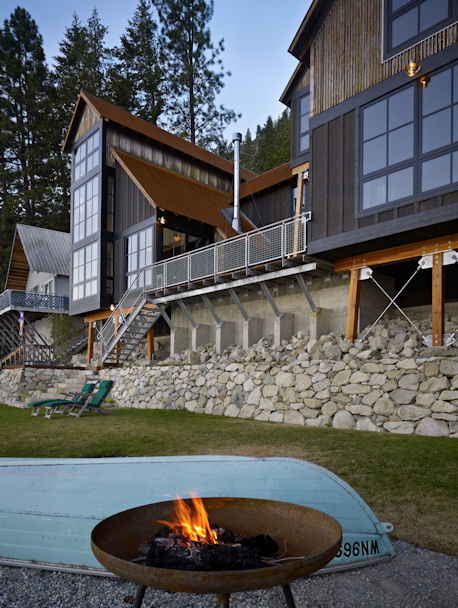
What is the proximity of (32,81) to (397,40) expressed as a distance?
36215mm

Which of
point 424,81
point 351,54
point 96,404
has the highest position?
point 351,54

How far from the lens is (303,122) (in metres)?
15.3

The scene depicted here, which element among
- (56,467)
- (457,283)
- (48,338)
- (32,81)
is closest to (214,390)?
(457,283)

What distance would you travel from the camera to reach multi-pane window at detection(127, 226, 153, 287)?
1941cm

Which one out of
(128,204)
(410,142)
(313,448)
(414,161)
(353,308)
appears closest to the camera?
(313,448)

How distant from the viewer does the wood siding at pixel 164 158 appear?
2180cm

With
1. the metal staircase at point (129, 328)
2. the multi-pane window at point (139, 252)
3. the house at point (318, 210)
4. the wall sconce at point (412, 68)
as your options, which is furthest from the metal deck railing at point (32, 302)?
the wall sconce at point (412, 68)

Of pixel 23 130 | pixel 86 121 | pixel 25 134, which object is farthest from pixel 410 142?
pixel 25 134

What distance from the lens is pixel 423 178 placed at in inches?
393

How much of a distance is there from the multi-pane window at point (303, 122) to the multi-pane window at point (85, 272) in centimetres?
1119

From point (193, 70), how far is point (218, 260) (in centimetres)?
2452

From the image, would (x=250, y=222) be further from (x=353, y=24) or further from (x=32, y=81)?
(x=32, y=81)

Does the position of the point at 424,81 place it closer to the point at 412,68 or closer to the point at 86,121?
the point at 412,68

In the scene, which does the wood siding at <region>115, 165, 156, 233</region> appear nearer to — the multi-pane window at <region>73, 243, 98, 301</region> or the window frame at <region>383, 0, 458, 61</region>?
the multi-pane window at <region>73, 243, 98, 301</region>
